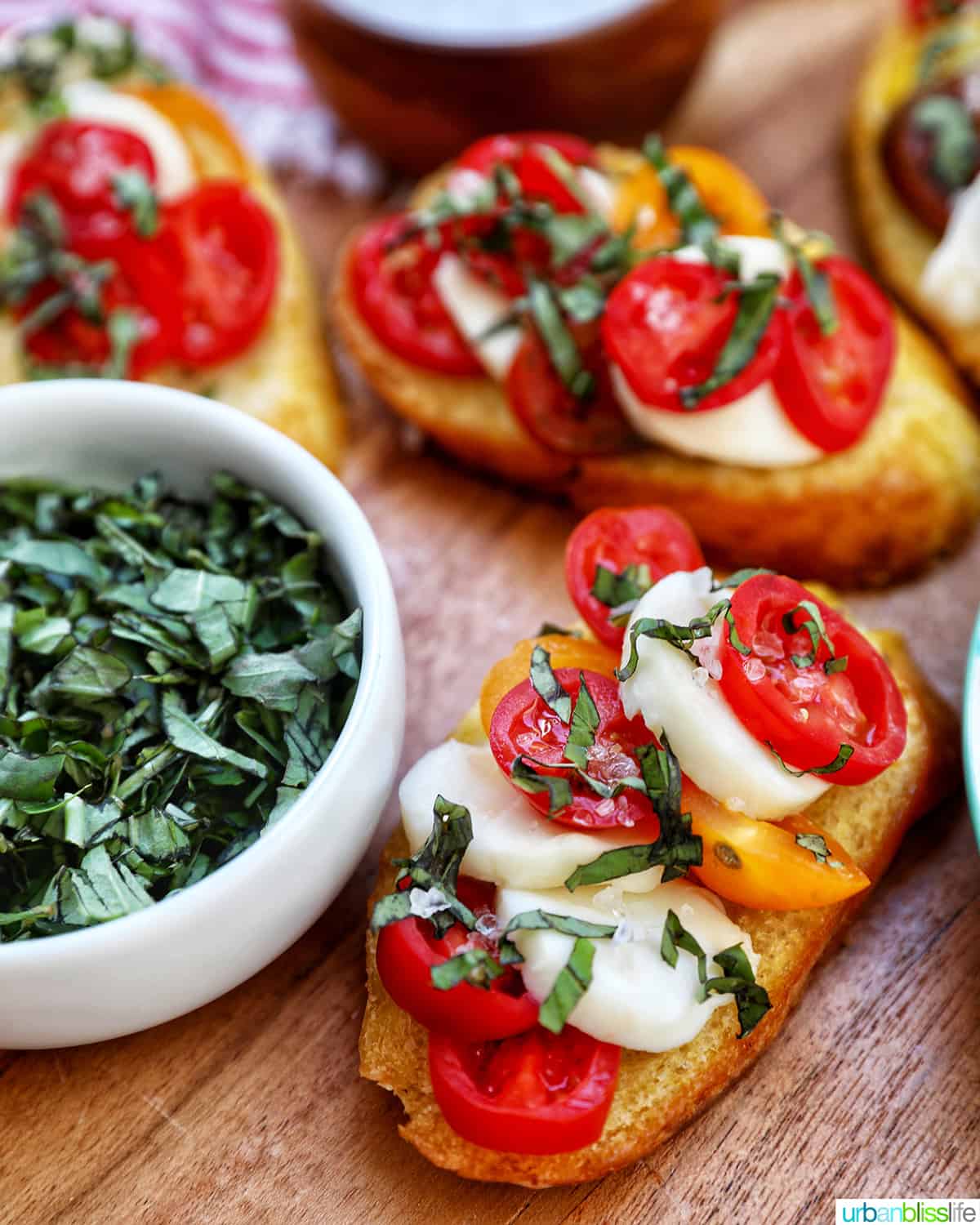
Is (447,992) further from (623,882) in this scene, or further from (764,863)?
(764,863)

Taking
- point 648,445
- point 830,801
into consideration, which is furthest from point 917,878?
point 648,445

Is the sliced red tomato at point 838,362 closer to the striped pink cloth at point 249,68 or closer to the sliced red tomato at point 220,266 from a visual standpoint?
the sliced red tomato at point 220,266

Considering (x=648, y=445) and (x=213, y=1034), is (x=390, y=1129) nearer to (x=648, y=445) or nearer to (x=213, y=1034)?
(x=213, y=1034)

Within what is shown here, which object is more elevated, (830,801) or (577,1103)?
(830,801)

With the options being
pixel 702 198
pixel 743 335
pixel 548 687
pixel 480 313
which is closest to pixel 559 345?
pixel 480 313

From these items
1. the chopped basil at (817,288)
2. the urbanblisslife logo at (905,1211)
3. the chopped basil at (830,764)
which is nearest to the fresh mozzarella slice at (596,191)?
the chopped basil at (817,288)
